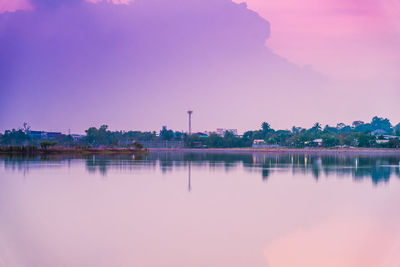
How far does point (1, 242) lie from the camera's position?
7270mm

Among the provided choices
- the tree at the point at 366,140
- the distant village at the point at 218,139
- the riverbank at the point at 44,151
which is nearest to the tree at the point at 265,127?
the distant village at the point at 218,139

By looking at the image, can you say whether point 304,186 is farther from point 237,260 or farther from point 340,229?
point 237,260

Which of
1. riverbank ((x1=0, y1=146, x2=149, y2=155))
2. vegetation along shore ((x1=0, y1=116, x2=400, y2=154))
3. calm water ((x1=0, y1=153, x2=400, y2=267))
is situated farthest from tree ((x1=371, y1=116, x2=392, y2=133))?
calm water ((x1=0, y1=153, x2=400, y2=267))

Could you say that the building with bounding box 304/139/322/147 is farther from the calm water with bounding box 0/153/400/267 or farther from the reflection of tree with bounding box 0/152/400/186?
the calm water with bounding box 0/153/400/267

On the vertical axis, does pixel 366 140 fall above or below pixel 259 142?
above

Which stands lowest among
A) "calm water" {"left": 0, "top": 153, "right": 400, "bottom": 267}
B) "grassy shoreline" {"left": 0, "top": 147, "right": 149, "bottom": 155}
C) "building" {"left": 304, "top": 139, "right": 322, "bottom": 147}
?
"calm water" {"left": 0, "top": 153, "right": 400, "bottom": 267}

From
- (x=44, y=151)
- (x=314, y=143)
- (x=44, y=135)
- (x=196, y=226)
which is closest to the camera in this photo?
(x=196, y=226)

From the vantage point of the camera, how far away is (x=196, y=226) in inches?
386

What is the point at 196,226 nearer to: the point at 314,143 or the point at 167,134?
the point at 314,143

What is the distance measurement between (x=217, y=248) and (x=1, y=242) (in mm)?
3661

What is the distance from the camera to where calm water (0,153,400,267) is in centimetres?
739

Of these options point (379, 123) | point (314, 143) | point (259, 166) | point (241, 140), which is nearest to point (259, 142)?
point (241, 140)

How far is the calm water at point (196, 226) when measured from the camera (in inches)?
291

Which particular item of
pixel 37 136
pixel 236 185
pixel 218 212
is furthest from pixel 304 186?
pixel 37 136
